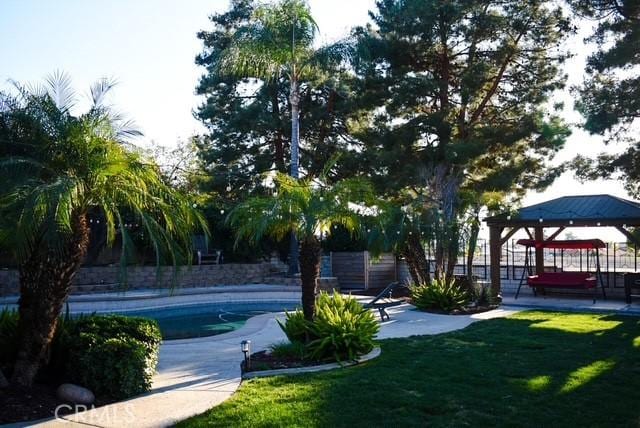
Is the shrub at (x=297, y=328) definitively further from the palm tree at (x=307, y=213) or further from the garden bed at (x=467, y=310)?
the garden bed at (x=467, y=310)

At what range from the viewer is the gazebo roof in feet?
50.4

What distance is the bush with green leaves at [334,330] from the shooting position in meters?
7.77

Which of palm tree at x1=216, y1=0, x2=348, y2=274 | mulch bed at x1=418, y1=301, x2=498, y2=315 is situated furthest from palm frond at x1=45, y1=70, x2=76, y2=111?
palm tree at x1=216, y1=0, x2=348, y2=274

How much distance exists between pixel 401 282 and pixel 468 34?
8744mm

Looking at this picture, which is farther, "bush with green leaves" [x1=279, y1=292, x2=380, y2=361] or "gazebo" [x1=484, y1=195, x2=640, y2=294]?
"gazebo" [x1=484, y1=195, x2=640, y2=294]

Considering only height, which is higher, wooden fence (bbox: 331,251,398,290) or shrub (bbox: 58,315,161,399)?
→ wooden fence (bbox: 331,251,398,290)

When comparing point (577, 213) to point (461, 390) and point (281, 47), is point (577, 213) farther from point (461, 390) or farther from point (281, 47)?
point (461, 390)

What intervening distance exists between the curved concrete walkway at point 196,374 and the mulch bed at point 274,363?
0.23m

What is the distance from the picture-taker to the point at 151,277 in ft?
66.5

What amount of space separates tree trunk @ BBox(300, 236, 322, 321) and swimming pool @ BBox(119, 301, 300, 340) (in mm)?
3917

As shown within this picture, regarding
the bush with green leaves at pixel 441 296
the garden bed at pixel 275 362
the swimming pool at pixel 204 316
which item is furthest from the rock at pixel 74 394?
the bush with green leaves at pixel 441 296

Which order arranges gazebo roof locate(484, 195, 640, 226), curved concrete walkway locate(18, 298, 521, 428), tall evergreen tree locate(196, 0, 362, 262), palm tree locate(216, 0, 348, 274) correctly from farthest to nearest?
tall evergreen tree locate(196, 0, 362, 262) → palm tree locate(216, 0, 348, 274) → gazebo roof locate(484, 195, 640, 226) → curved concrete walkway locate(18, 298, 521, 428)

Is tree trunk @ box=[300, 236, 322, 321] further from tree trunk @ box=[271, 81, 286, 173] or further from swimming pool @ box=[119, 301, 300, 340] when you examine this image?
tree trunk @ box=[271, 81, 286, 173]

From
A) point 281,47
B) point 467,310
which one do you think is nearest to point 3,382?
point 467,310
